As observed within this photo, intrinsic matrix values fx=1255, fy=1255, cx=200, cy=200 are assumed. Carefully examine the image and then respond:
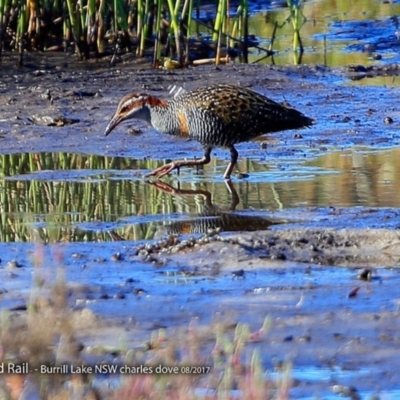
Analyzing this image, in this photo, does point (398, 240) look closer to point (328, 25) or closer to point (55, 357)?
point (55, 357)

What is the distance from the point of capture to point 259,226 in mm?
7469

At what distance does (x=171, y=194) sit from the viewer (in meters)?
8.58

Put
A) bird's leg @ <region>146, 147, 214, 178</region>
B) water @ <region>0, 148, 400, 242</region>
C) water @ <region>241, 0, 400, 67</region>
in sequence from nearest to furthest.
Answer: water @ <region>0, 148, 400, 242</region>, bird's leg @ <region>146, 147, 214, 178</region>, water @ <region>241, 0, 400, 67</region>

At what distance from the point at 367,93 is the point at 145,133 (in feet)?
9.33

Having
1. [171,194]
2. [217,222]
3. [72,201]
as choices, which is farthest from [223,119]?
[217,222]

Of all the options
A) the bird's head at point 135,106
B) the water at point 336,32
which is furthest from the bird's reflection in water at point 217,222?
the water at point 336,32

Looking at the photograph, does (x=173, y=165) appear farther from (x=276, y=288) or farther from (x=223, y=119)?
(x=276, y=288)

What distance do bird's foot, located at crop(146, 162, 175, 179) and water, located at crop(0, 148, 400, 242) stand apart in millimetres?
85

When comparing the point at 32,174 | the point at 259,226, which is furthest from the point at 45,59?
the point at 259,226

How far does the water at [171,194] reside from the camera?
7555mm

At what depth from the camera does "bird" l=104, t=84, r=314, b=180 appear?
900cm

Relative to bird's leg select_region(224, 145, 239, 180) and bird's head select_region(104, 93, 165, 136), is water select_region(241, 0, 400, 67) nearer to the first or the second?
bird's head select_region(104, 93, 165, 136)

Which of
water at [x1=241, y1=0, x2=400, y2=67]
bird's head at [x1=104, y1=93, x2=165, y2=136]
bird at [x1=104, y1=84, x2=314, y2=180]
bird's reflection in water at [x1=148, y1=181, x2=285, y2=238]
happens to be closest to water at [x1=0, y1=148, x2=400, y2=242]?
bird's reflection in water at [x1=148, y1=181, x2=285, y2=238]

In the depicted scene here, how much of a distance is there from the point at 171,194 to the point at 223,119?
76 cm
